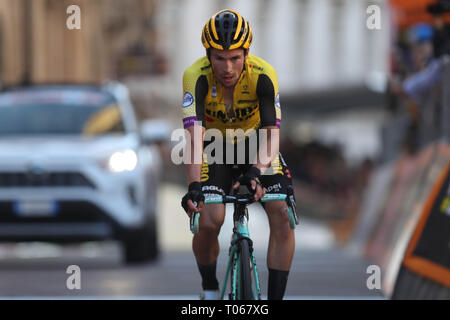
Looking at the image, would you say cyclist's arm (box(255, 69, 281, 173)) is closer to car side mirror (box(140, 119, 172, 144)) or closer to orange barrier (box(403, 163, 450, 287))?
orange barrier (box(403, 163, 450, 287))

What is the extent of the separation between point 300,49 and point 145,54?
47.3 meters

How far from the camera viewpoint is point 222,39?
5145mm

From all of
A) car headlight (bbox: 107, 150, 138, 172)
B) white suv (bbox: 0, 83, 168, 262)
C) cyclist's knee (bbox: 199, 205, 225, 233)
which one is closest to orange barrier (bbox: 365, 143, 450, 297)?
cyclist's knee (bbox: 199, 205, 225, 233)

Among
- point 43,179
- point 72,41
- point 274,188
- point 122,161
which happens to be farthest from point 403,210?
point 72,41

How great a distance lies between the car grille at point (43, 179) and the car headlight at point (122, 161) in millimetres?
298

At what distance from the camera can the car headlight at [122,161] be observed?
11602 mm

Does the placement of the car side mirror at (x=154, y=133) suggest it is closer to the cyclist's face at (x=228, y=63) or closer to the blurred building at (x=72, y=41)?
the blurred building at (x=72, y=41)

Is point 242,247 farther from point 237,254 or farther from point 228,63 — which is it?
point 228,63

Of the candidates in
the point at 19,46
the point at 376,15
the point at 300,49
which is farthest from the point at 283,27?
the point at 376,15

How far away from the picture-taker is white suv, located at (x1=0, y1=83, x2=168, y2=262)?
1141 centimetres

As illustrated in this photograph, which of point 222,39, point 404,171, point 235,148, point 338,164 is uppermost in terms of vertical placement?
point 222,39

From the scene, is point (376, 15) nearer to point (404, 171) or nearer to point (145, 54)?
point (404, 171)

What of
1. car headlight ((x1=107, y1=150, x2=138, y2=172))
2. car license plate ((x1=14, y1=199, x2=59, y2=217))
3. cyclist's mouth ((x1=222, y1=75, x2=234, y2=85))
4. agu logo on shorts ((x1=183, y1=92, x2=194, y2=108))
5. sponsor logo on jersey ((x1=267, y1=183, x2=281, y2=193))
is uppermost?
cyclist's mouth ((x1=222, y1=75, x2=234, y2=85))

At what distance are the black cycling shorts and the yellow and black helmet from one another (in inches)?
27.2
